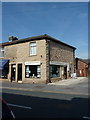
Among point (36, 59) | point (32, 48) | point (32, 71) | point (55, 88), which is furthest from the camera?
point (32, 48)

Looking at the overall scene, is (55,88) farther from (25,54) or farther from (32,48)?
(25,54)

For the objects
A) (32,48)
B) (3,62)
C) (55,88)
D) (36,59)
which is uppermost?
(32,48)

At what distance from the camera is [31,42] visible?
17969 millimetres

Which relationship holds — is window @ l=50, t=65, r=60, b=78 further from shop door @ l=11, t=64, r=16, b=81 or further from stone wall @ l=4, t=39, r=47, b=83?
shop door @ l=11, t=64, r=16, b=81

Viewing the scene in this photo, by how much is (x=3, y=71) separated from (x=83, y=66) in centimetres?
1798

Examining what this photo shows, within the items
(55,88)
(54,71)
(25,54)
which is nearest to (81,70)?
(54,71)

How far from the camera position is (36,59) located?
679 inches

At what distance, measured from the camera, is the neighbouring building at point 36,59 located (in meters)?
16.8

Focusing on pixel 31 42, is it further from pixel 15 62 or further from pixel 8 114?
pixel 8 114

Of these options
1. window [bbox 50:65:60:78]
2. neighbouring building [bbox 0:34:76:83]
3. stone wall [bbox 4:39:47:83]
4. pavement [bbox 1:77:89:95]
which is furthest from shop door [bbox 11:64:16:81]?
window [bbox 50:65:60:78]

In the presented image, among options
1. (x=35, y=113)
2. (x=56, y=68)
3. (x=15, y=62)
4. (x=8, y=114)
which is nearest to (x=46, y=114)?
(x=35, y=113)

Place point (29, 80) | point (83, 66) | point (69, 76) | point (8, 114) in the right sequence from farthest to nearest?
point (83, 66)
point (69, 76)
point (29, 80)
point (8, 114)

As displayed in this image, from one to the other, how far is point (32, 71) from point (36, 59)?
1833 mm

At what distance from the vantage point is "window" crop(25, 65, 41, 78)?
674 inches
